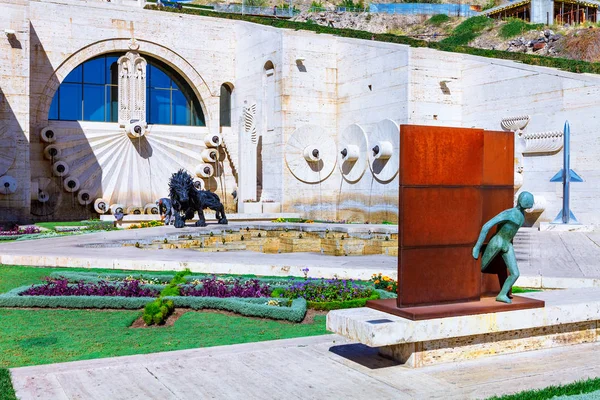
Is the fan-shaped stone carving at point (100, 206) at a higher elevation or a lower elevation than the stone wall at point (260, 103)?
lower

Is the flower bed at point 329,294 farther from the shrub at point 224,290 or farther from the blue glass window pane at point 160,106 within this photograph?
the blue glass window pane at point 160,106

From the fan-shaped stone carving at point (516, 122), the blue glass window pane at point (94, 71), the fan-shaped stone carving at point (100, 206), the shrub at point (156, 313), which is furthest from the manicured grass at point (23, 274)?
the blue glass window pane at point (94, 71)

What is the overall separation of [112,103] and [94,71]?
1.31 meters

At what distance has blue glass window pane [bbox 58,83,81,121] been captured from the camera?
2377 cm

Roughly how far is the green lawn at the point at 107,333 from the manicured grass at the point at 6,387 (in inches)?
21.5

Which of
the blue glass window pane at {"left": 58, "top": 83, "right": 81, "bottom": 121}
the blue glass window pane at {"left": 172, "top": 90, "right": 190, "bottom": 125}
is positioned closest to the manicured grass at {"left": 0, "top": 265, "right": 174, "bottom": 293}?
the blue glass window pane at {"left": 58, "top": 83, "right": 81, "bottom": 121}

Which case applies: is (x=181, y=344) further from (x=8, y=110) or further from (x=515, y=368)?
(x=8, y=110)

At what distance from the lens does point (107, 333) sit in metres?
6.31

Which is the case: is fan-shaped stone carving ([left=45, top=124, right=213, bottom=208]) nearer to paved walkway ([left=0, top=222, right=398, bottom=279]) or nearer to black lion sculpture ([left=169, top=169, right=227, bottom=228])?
black lion sculpture ([left=169, top=169, right=227, bottom=228])

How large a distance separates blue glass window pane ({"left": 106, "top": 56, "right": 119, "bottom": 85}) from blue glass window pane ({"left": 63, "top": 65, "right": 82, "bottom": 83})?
3.48 ft

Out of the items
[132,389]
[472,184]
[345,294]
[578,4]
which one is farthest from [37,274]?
[578,4]

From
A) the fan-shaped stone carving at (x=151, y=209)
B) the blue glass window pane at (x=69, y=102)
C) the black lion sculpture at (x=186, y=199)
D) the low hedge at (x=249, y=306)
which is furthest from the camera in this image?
the blue glass window pane at (x=69, y=102)

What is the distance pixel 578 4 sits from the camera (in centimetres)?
3909

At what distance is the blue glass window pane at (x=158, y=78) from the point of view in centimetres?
2559
